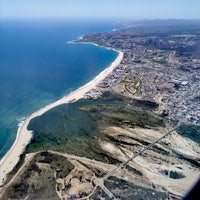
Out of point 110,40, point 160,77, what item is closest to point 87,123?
point 160,77

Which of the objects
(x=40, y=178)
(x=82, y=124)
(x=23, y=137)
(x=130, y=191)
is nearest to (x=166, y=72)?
(x=82, y=124)

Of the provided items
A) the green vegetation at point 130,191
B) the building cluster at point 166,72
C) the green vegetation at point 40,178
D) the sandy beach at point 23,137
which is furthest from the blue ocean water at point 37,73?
the green vegetation at point 130,191

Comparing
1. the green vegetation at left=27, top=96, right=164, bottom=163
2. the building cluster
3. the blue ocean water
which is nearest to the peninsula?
the green vegetation at left=27, top=96, right=164, bottom=163

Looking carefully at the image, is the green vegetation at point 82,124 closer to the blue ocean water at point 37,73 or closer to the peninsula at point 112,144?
the peninsula at point 112,144

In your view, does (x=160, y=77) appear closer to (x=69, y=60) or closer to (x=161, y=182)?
(x=69, y=60)

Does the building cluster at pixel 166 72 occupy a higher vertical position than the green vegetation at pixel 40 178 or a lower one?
lower

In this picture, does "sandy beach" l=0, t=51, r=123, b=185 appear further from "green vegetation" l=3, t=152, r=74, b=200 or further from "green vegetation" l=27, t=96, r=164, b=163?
"green vegetation" l=3, t=152, r=74, b=200
